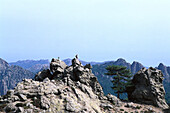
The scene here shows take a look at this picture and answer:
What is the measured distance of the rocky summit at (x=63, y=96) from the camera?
34.5 metres

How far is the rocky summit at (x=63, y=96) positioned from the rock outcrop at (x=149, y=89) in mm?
3361

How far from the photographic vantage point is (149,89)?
5794cm

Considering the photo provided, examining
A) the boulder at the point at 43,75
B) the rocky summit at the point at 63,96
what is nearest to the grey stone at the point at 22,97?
the rocky summit at the point at 63,96

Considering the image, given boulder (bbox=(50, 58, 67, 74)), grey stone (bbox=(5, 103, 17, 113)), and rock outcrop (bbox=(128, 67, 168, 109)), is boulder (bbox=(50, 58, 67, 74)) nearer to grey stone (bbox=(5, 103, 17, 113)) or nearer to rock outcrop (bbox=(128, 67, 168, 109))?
grey stone (bbox=(5, 103, 17, 113))

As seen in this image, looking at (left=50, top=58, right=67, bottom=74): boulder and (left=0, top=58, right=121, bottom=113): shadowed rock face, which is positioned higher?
(left=50, top=58, right=67, bottom=74): boulder

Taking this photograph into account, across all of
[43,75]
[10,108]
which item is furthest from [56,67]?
[10,108]

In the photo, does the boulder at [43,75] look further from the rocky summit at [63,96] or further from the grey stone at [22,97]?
the grey stone at [22,97]

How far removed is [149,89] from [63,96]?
35.2m

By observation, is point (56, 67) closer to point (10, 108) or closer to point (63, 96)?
point (63, 96)

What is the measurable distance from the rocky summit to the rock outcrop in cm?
336

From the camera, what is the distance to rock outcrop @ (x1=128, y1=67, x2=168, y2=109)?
186 ft

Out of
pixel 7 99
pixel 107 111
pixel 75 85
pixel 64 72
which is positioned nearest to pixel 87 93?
pixel 75 85

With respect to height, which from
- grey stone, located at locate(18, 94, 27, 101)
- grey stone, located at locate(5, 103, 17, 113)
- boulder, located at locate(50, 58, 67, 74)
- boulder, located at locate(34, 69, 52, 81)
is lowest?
grey stone, located at locate(5, 103, 17, 113)

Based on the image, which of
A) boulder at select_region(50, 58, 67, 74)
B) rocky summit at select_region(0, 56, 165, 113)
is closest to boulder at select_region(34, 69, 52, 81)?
rocky summit at select_region(0, 56, 165, 113)
